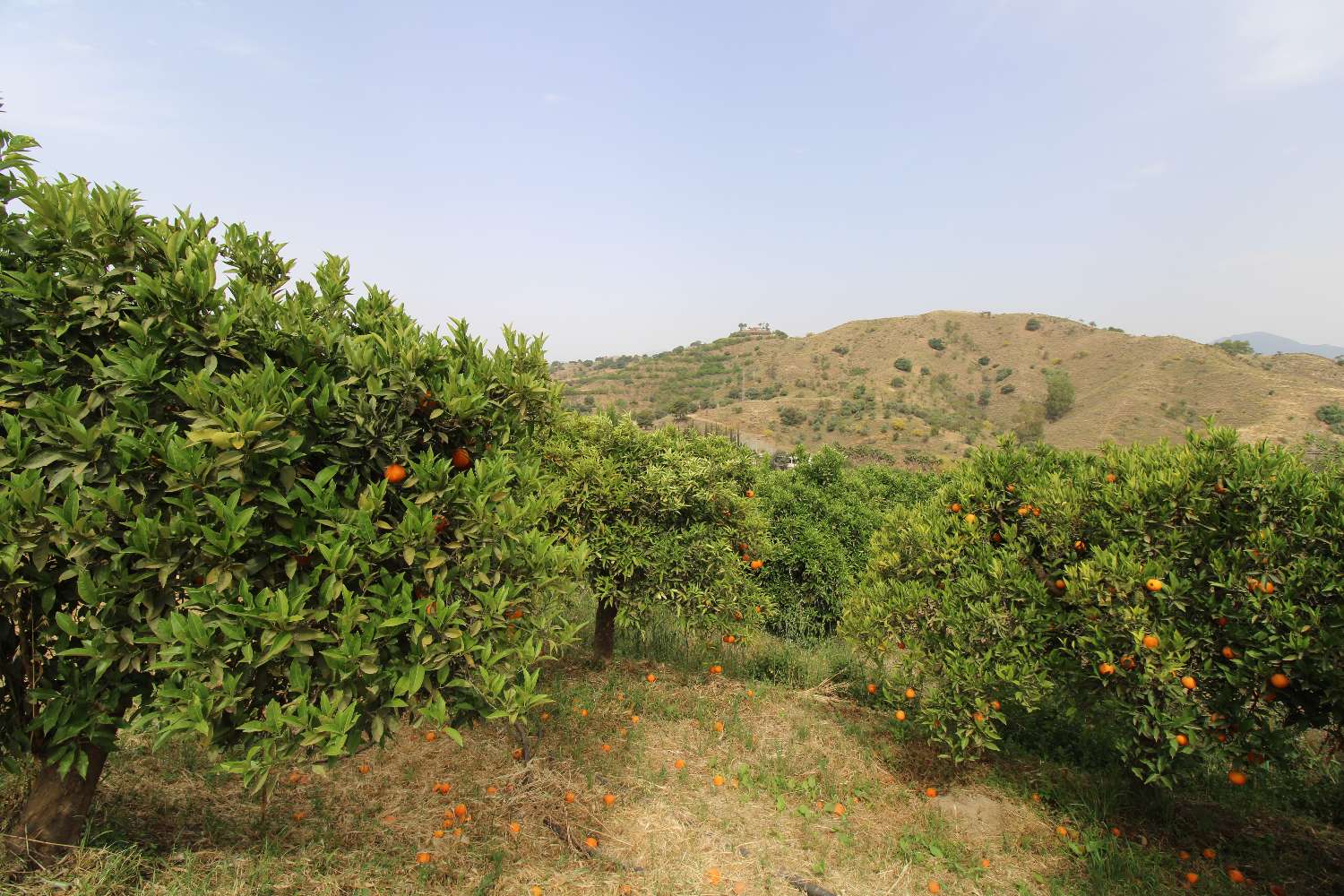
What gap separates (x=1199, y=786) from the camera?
4.14m

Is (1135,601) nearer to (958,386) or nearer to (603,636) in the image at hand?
(603,636)

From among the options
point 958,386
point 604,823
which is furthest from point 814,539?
point 958,386

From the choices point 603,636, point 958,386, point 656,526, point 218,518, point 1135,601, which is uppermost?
point 958,386

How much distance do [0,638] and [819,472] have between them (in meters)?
7.25

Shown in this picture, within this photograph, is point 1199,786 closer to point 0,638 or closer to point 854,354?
point 0,638

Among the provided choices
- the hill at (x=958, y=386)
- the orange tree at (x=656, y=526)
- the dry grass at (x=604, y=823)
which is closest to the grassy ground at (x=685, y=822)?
the dry grass at (x=604, y=823)

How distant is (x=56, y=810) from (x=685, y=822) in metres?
2.77

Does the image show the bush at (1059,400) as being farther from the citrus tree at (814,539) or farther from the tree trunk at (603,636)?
the tree trunk at (603,636)

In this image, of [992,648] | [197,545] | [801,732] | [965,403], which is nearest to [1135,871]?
[992,648]

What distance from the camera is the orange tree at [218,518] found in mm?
2102

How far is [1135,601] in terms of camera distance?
338cm

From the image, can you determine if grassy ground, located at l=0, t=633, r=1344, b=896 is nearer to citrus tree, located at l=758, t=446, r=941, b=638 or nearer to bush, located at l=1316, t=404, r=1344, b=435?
citrus tree, located at l=758, t=446, r=941, b=638

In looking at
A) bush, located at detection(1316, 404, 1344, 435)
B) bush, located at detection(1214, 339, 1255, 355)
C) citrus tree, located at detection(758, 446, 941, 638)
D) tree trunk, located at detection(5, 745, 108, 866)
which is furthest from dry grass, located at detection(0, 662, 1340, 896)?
bush, located at detection(1214, 339, 1255, 355)

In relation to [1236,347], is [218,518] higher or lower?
lower
